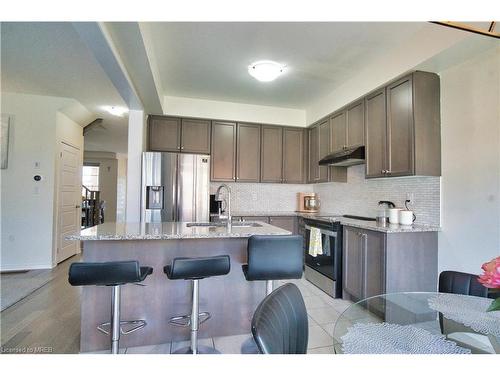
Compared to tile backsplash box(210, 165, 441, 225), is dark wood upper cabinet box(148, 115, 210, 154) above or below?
above

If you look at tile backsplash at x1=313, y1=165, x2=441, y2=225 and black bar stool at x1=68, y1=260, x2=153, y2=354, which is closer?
black bar stool at x1=68, y1=260, x2=153, y2=354

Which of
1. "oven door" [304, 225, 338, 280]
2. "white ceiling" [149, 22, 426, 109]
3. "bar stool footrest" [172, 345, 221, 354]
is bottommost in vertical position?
"bar stool footrest" [172, 345, 221, 354]

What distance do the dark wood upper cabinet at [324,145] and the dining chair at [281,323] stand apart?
10.6 feet

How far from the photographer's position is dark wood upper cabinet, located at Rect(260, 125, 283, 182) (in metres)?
4.52

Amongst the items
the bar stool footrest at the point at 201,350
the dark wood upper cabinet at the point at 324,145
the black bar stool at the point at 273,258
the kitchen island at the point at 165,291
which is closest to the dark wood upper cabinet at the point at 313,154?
the dark wood upper cabinet at the point at 324,145

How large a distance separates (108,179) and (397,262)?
9.25 m

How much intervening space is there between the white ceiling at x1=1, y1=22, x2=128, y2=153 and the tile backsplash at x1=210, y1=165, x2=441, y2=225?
223 cm

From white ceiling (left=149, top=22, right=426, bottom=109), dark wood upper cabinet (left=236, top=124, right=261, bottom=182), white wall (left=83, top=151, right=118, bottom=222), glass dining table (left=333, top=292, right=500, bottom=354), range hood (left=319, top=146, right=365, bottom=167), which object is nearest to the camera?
glass dining table (left=333, top=292, right=500, bottom=354)

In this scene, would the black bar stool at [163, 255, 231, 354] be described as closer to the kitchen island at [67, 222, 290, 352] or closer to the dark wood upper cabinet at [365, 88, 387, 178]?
the kitchen island at [67, 222, 290, 352]

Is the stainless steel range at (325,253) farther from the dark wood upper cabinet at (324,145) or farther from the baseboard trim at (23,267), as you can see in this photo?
the baseboard trim at (23,267)

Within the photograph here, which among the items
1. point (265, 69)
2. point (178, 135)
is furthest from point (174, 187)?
point (265, 69)

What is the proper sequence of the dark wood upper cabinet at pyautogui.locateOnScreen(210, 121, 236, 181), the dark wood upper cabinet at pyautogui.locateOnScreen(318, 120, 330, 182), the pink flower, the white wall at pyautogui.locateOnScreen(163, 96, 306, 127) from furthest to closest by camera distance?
the dark wood upper cabinet at pyautogui.locateOnScreen(210, 121, 236, 181) < the white wall at pyautogui.locateOnScreen(163, 96, 306, 127) < the dark wood upper cabinet at pyautogui.locateOnScreen(318, 120, 330, 182) < the pink flower

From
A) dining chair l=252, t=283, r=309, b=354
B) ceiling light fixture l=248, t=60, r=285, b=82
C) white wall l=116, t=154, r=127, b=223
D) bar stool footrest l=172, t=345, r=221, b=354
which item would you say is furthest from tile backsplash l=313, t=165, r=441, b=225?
white wall l=116, t=154, r=127, b=223
